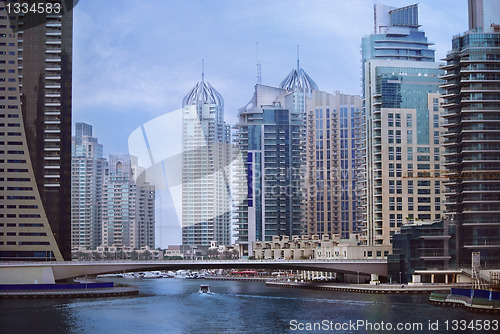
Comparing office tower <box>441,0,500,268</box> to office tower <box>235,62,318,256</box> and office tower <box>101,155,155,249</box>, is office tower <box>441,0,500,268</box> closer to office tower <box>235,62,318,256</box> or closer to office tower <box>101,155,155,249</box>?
office tower <box>235,62,318,256</box>

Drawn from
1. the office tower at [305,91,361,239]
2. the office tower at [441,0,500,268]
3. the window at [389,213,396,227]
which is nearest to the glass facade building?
the office tower at [305,91,361,239]

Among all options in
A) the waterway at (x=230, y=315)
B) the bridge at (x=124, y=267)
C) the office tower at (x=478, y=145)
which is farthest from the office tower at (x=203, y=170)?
the waterway at (x=230, y=315)

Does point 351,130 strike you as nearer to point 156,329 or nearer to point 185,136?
A: point 185,136

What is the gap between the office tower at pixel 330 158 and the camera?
5640 inches

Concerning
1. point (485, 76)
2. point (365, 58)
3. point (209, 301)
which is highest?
point (365, 58)

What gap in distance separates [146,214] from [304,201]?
1881 inches

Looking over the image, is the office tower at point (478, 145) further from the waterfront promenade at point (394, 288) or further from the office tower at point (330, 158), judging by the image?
the office tower at point (330, 158)

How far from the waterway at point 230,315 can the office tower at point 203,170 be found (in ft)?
322

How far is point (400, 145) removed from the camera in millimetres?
95875

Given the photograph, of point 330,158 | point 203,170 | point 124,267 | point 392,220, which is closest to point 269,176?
point 330,158

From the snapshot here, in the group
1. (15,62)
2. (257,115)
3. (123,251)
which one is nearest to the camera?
(15,62)

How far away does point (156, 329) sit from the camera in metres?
48.8

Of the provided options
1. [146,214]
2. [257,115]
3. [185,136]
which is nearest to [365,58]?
[257,115]

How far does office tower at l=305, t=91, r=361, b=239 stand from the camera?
470 feet
